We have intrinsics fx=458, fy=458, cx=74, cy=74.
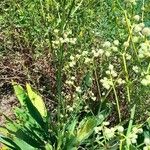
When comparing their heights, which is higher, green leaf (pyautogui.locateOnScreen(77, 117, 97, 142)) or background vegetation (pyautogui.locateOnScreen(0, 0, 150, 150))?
background vegetation (pyautogui.locateOnScreen(0, 0, 150, 150))

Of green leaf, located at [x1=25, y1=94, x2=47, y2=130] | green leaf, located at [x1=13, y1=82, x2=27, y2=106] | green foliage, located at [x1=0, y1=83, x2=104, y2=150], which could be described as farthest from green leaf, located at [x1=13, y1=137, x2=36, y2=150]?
green leaf, located at [x1=13, y1=82, x2=27, y2=106]

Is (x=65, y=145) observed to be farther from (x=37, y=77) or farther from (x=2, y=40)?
(x=2, y=40)

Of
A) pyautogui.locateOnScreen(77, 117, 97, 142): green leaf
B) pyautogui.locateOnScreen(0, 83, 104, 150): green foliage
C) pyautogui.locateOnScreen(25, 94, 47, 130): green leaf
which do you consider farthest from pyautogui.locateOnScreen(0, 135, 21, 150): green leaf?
pyautogui.locateOnScreen(77, 117, 97, 142): green leaf

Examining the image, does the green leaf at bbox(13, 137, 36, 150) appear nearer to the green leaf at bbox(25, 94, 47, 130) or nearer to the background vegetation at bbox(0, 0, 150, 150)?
the background vegetation at bbox(0, 0, 150, 150)

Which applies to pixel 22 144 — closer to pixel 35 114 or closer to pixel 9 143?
pixel 9 143

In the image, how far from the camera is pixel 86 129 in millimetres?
2635

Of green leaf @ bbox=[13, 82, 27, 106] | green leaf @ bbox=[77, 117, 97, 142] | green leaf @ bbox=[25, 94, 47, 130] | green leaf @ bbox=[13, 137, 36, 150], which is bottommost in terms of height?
green leaf @ bbox=[77, 117, 97, 142]

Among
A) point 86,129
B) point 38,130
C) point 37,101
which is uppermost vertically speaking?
point 37,101

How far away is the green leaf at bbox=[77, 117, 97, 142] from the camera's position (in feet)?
8.51

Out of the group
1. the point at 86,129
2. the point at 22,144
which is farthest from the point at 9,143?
the point at 86,129

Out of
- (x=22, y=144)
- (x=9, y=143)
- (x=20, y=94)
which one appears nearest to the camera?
(x=22, y=144)

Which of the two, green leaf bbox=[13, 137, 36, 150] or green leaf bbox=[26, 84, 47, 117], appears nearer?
green leaf bbox=[13, 137, 36, 150]

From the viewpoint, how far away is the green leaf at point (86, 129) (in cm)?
259

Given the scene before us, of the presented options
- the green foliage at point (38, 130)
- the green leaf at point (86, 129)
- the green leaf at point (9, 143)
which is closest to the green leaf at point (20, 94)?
the green foliage at point (38, 130)
